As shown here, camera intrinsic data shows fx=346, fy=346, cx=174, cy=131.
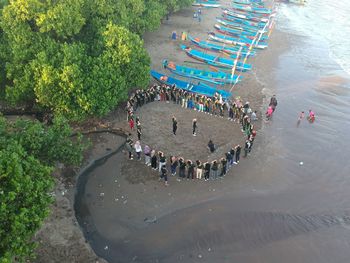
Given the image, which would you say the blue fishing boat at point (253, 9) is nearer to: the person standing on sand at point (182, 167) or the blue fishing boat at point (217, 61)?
the blue fishing boat at point (217, 61)

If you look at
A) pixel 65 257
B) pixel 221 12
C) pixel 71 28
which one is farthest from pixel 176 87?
pixel 221 12

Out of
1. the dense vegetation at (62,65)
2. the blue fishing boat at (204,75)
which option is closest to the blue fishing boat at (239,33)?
the blue fishing boat at (204,75)

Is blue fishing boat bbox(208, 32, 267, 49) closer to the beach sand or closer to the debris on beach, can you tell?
the beach sand

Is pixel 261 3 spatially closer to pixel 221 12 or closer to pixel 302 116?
pixel 221 12

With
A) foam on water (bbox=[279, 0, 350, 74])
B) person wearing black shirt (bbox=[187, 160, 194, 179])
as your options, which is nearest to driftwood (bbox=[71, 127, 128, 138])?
person wearing black shirt (bbox=[187, 160, 194, 179])

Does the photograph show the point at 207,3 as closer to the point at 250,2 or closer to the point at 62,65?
the point at 250,2

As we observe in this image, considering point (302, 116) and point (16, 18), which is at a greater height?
point (16, 18)
